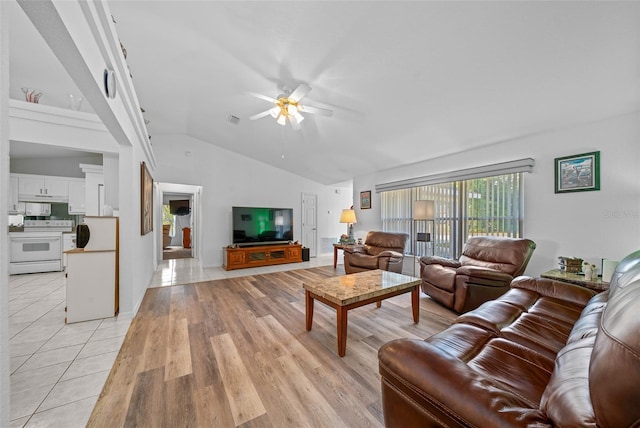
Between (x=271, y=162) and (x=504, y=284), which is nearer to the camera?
(x=504, y=284)

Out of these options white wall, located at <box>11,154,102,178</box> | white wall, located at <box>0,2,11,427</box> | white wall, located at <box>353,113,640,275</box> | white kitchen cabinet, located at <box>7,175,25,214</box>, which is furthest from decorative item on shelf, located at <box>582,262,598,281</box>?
white kitchen cabinet, located at <box>7,175,25,214</box>

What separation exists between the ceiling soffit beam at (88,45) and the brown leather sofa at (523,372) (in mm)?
2170

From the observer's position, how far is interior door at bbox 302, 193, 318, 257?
6938mm

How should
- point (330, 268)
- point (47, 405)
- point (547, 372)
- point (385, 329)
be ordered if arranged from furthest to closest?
point (330, 268)
point (385, 329)
point (47, 405)
point (547, 372)

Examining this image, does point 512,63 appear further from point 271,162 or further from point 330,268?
point 271,162

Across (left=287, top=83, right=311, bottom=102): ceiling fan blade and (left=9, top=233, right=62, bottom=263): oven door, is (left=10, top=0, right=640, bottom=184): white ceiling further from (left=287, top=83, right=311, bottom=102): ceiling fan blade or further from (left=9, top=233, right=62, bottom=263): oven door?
(left=9, top=233, right=62, bottom=263): oven door

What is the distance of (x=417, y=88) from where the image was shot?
8.60 ft

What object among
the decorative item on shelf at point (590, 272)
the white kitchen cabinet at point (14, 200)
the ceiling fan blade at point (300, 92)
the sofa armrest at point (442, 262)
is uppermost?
the ceiling fan blade at point (300, 92)

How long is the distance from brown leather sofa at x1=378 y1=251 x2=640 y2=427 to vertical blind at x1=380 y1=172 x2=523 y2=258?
2055mm

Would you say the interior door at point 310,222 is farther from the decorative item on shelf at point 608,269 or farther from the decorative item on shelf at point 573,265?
the decorative item on shelf at point 608,269

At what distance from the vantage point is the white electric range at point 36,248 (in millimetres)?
4297

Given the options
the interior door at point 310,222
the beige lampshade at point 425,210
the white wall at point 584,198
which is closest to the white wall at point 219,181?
the interior door at point 310,222

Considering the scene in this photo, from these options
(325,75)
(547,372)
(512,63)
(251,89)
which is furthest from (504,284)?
(251,89)

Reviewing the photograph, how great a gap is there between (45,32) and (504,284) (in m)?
4.10
